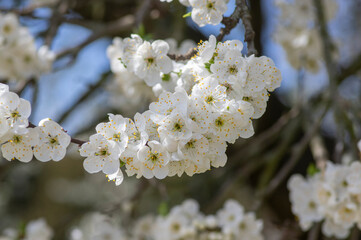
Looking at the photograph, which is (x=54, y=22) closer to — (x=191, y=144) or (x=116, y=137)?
(x=116, y=137)

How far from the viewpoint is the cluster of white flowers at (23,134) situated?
1054 millimetres

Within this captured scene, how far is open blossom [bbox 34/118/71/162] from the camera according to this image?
112 centimetres

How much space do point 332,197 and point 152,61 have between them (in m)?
0.92

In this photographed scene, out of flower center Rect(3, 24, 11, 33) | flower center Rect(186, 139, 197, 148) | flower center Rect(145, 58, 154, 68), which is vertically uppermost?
flower center Rect(186, 139, 197, 148)

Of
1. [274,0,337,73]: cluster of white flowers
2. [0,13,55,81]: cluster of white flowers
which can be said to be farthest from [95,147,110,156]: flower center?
[274,0,337,73]: cluster of white flowers

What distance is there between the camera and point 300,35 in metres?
2.83

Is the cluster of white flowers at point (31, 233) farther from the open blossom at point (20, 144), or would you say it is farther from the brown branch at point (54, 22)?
the open blossom at point (20, 144)

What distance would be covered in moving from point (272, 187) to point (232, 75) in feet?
4.31

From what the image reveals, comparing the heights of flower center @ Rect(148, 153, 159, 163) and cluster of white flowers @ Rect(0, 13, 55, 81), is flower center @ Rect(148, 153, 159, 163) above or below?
above

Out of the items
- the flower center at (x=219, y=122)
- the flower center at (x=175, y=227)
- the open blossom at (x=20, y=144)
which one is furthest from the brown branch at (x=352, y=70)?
the open blossom at (x=20, y=144)

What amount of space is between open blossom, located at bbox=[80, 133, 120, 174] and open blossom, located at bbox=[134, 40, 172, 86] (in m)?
0.37

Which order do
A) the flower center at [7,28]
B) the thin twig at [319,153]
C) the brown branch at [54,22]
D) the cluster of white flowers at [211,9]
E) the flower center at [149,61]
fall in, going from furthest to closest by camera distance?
the brown branch at [54,22] → the flower center at [7,28] → the thin twig at [319,153] → the flower center at [149,61] → the cluster of white flowers at [211,9]

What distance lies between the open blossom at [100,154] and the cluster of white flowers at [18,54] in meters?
1.64

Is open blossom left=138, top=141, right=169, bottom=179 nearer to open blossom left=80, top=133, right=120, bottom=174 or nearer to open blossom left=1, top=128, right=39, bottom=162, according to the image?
open blossom left=80, top=133, right=120, bottom=174
